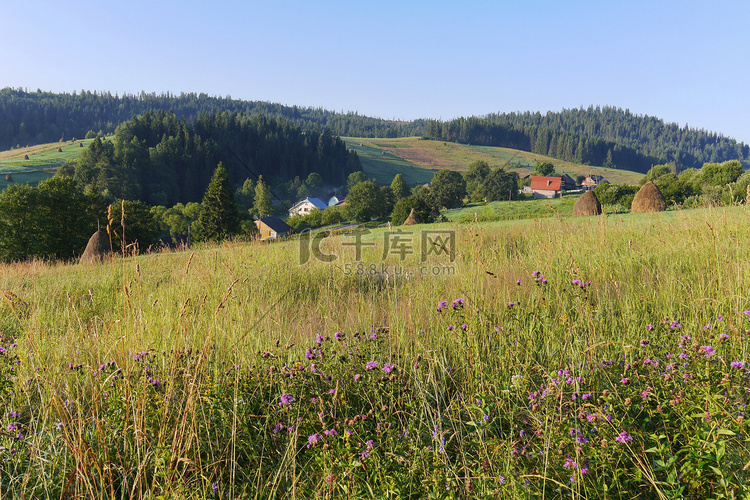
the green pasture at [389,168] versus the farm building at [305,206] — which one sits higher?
the green pasture at [389,168]

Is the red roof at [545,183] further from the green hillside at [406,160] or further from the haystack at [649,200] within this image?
the haystack at [649,200]

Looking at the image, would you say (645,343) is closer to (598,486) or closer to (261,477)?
(598,486)

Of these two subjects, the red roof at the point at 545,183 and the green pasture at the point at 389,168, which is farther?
the green pasture at the point at 389,168

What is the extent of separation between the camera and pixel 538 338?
9.31 ft

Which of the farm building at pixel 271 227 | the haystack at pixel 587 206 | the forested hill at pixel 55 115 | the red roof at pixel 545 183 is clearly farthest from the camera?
the forested hill at pixel 55 115

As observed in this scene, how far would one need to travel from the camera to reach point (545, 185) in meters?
79.7

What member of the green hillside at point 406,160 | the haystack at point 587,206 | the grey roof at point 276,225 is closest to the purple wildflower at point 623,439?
the haystack at point 587,206

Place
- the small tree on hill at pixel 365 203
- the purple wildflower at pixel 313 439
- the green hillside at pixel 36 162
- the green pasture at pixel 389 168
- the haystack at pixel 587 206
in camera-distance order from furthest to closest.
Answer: the green pasture at pixel 389 168 → the green hillside at pixel 36 162 → the small tree on hill at pixel 365 203 → the haystack at pixel 587 206 → the purple wildflower at pixel 313 439

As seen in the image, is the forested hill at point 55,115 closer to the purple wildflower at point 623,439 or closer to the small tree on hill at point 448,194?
the small tree on hill at point 448,194

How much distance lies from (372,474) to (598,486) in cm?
91

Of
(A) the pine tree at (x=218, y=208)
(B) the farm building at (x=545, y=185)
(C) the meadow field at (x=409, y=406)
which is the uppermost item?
(B) the farm building at (x=545, y=185)

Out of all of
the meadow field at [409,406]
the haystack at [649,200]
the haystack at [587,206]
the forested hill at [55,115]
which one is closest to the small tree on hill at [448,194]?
the haystack at [587,206]

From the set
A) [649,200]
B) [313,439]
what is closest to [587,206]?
[649,200]

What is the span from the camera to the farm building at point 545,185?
3100 inches
